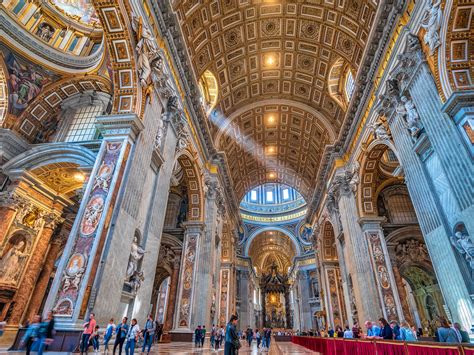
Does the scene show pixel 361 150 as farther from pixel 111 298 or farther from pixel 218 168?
pixel 111 298

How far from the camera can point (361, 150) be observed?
12.8 m

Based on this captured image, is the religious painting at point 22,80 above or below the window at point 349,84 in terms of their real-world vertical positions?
below

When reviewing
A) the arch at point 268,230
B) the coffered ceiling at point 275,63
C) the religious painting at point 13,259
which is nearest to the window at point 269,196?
the arch at point 268,230

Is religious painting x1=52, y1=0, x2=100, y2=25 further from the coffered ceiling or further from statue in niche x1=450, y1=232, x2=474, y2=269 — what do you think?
statue in niche x1=450, y1=232, x2=474, y2=269

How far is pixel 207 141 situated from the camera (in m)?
14.9

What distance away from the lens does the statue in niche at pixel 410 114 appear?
7727 mm

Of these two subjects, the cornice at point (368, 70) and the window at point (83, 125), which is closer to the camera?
the cornice at point (368, 70)

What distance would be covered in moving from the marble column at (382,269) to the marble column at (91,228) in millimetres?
10766

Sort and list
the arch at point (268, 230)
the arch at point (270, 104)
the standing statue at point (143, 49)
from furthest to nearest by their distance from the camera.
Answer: the arch at point (268, 230) < the arch at point (270, 104) < the standing statue at point (143, 49)

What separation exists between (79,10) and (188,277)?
12.8 m

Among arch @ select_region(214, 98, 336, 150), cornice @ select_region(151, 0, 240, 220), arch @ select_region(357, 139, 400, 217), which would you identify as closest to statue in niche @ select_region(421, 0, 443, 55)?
arch @ select_region(357, 139, 400, 217)

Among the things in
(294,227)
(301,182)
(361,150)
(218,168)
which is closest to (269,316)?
(294,227)

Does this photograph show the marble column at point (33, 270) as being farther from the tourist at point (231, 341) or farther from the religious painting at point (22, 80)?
the tourist at point (231, 341)

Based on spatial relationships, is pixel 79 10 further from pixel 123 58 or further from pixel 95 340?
pixel 95 340
